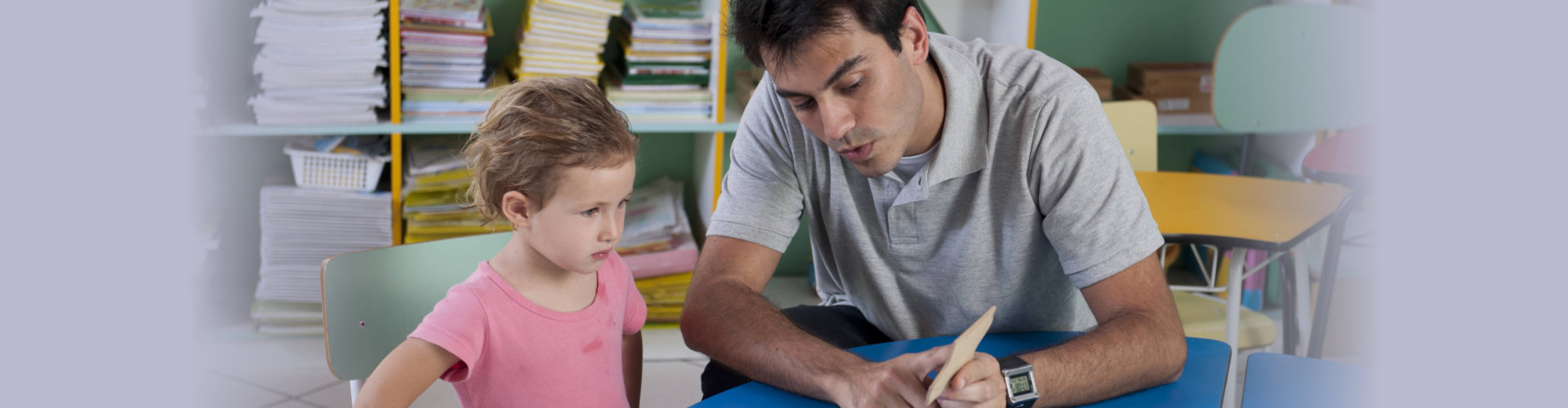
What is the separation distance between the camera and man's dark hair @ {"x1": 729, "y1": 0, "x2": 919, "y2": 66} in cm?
129

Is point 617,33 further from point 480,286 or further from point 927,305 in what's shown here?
point 480,286

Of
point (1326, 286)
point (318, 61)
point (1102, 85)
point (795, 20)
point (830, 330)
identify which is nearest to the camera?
point (795, 20)

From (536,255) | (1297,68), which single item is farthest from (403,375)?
(1297,68)

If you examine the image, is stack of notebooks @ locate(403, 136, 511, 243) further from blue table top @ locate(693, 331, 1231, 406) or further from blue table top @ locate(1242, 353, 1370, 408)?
blue table top @ locate(1242, 353, 1370, 408)

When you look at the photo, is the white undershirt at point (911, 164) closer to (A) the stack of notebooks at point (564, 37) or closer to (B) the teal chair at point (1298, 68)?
(A) the stack of notebooks at point (564, 37)

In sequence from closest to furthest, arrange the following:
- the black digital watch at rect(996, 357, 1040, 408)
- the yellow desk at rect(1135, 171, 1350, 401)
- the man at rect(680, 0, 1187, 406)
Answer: the black digital watch at rect(996, 357, 1040, 408) → the man at rect(680, 0, 1187, 406) → the yellow desk at rect(1135, 171, 1350, 401)

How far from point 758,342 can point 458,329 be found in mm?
348

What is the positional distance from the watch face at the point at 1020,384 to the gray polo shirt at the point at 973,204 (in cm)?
→ 30

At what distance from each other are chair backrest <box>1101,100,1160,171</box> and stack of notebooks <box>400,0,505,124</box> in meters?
1.39

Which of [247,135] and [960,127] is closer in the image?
[960,127]

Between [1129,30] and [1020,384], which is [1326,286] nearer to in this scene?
[1129,30]

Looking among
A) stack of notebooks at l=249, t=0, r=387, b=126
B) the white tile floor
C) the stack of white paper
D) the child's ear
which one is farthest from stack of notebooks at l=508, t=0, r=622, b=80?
the child's ear

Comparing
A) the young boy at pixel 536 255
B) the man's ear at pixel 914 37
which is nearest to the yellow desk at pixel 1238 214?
the man's ear at pixel 914 37

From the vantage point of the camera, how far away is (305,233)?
271cm
